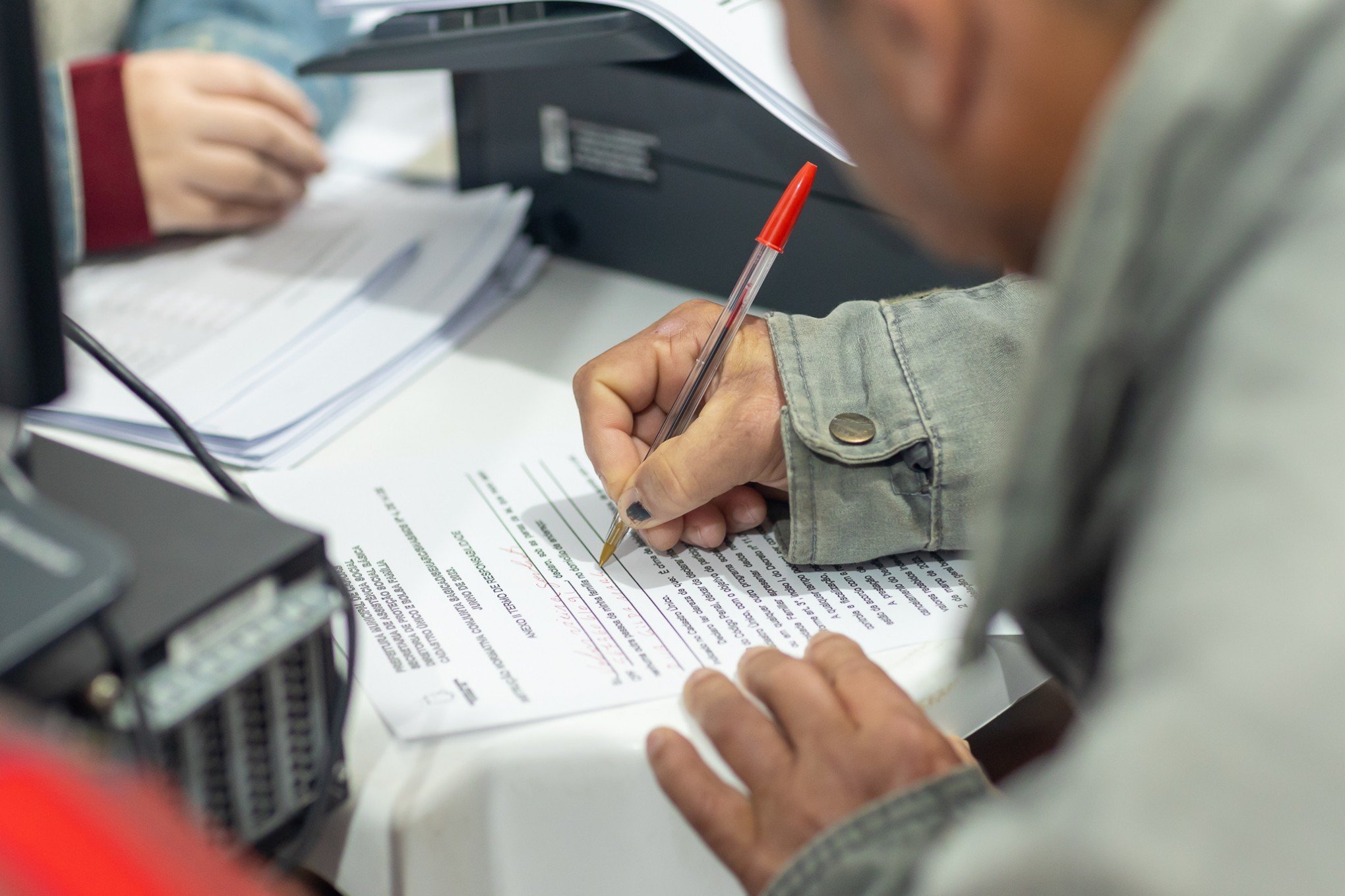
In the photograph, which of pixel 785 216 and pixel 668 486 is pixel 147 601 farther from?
pixel 785 216

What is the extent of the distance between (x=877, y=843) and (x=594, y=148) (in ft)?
1.84

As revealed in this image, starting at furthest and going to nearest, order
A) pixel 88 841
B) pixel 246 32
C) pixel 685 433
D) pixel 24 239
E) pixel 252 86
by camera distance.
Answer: pixel 246 32 < pixel 252 86 < pixel 685 433 < pixel 24 239 < pixel 88 841

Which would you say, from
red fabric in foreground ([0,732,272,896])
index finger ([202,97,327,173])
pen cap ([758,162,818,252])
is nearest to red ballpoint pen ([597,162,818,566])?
pen cap ([758,162,818,252])

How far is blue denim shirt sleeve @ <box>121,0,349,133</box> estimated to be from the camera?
37.4 inches

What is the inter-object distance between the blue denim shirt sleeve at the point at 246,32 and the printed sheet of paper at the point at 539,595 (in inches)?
21.3

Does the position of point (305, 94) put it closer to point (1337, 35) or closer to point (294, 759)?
point (294, 759)

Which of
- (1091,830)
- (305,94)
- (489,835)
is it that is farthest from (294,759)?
(305,94)

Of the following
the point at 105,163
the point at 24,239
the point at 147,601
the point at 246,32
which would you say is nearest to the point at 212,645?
the point at 147,601

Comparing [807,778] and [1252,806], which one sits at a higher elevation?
[1252,806]

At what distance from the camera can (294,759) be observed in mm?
377

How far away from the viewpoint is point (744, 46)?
65cm

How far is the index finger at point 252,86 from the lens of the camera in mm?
852

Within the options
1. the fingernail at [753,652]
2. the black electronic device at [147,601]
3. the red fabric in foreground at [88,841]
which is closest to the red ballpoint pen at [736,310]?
the fingernail at [753,652]

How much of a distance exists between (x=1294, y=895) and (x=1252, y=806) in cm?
2
